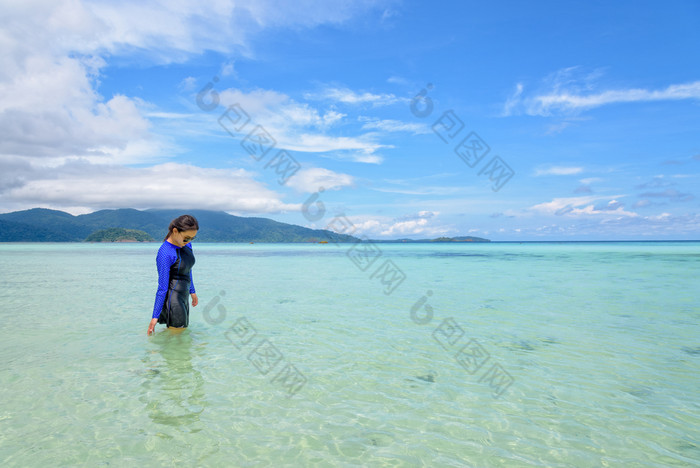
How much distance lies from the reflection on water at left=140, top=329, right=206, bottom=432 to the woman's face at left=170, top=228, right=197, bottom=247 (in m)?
2.47

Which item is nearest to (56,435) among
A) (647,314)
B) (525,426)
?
(525,426)

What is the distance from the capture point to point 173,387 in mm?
6590

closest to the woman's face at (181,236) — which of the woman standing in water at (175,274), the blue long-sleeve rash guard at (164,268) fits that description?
the woman standing in water at (175,274)

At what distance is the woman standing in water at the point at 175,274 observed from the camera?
8219 mm

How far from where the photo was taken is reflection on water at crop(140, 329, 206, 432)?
548 cm

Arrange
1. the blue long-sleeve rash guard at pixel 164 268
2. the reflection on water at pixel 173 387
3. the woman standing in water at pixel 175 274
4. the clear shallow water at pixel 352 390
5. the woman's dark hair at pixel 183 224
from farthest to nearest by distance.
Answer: the blue long-sleeve rash guard at pixel 164 268, the woman standing in water at pixel 175 274, the woman's dark hair at pixel 183 224, the reflection on water at pixel 173 387, the clear shallow water at pixel 352 390

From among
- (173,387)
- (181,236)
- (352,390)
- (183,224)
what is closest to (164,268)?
(181,236)

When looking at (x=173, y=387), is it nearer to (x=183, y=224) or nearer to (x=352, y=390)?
(x=352, y=390)

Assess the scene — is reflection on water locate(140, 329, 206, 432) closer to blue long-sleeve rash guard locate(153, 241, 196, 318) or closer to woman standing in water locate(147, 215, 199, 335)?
woman standing in water locate(147, 215, 199, 335)

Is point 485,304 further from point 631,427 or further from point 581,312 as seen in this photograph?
point 631,427

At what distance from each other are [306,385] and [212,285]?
18.0 m

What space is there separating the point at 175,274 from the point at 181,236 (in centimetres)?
103

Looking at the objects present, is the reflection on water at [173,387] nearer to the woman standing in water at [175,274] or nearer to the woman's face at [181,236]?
the woman standing in water at [175,274]

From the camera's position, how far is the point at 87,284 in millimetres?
23203
